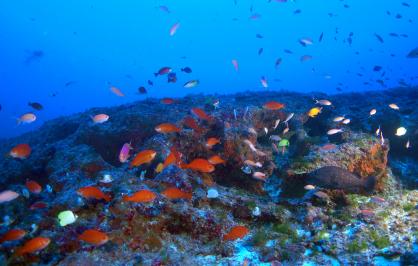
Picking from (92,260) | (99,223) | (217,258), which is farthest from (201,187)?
(92,260)

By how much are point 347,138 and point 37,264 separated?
8952 millimetres

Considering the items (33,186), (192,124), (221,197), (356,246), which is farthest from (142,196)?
(192,124)

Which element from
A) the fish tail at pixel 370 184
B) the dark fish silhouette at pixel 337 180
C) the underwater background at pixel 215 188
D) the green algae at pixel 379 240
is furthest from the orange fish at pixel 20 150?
the fish tail at pixel 370 184

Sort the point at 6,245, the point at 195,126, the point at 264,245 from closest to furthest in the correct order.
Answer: the point at 6,245 < the point at 264,245 < the point at 195,126

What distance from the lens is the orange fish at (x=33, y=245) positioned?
395 cm

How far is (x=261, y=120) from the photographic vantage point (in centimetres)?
1082

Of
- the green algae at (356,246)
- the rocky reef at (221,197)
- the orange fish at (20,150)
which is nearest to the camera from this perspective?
the rocky reef at (221,197)

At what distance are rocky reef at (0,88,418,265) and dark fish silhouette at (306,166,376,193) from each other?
9cm

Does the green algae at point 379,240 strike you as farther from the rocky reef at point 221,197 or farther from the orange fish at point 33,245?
the orange fish at point 33,245

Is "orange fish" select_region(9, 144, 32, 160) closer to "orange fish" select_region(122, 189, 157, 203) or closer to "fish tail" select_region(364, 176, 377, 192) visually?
"orange fish" select_region(122, 189, 157, 203)

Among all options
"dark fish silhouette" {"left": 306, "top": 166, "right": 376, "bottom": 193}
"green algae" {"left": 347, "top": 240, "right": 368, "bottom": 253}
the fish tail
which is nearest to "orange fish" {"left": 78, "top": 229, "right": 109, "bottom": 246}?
"green algae" {"left": 347, "top": 240, "right": 368, "bottom": 253}

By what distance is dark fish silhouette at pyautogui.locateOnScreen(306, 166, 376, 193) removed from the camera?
7.29 meters

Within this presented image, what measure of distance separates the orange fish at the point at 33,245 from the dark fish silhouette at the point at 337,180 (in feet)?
19.9

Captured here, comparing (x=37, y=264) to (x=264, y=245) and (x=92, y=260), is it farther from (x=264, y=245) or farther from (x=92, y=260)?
(x=264, y=245)
